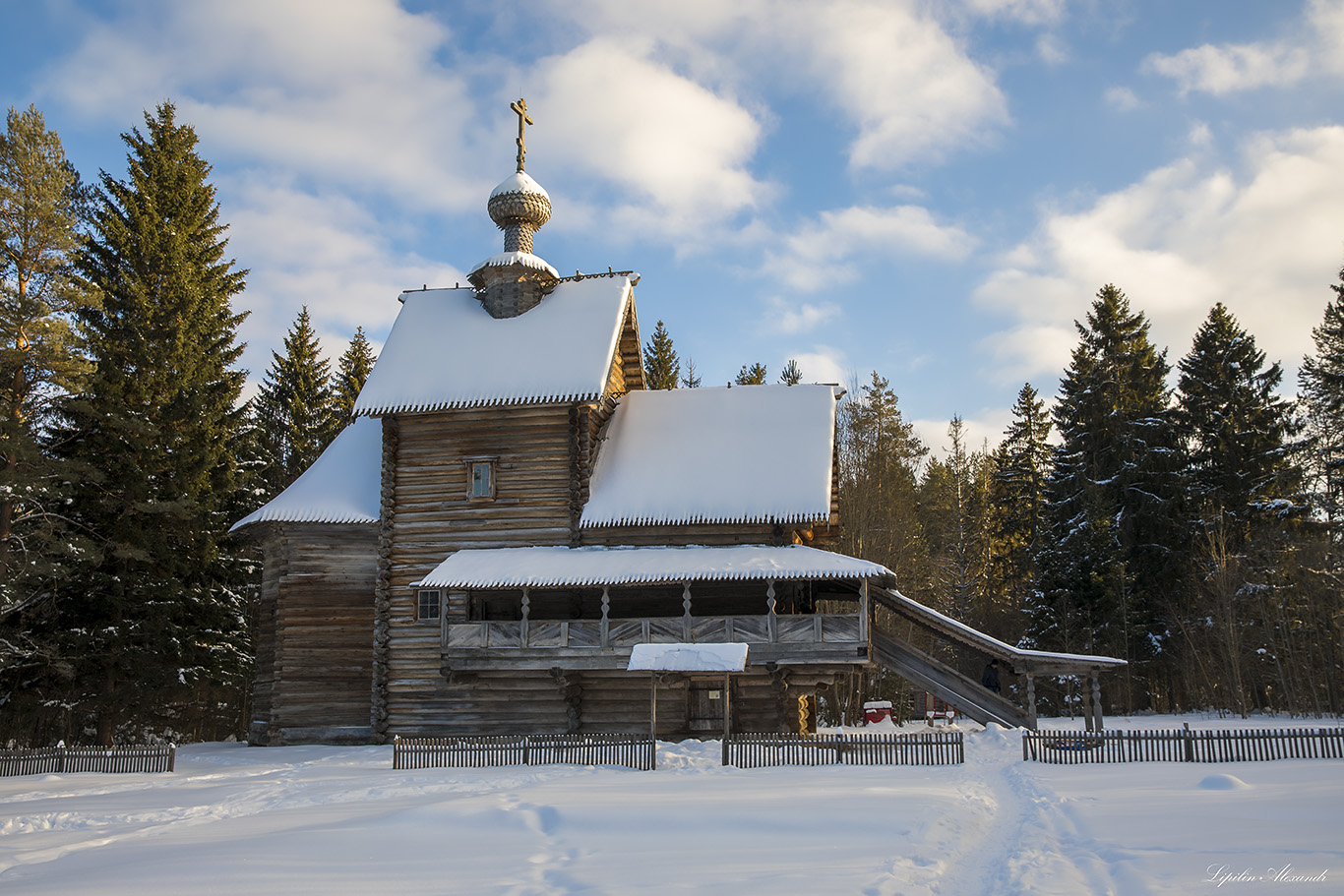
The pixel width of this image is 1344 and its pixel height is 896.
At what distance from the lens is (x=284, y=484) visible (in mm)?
40906

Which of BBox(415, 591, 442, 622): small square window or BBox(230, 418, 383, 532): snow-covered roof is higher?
BBox(230, 418, 383, 532): snow-covered roof

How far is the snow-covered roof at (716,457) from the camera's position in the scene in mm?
24156

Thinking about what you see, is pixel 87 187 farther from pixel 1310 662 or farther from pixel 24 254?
pixel 1310 662

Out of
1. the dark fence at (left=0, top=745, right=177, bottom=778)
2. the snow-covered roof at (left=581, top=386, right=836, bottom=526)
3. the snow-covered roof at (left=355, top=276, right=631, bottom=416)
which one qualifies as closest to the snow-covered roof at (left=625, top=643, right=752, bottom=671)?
the snow-covered roof at (left=581, top=386, right=836, bottom=526)

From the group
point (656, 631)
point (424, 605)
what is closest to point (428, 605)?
point (424, 605)

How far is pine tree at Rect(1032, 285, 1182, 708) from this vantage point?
3781cm

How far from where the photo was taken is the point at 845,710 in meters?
37.3

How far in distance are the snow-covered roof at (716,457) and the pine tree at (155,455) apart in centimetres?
1253

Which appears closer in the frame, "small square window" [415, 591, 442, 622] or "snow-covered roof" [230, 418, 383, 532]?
"small square window" [415, 591, 442, 622]

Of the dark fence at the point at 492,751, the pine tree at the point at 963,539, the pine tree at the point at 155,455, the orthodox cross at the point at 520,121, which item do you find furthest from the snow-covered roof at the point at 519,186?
the pine tree at the point at 963,539

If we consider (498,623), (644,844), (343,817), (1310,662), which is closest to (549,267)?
(498,623)

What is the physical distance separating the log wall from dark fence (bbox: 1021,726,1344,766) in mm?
16592

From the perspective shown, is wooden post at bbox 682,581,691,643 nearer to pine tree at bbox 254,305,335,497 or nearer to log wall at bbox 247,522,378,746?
log wall at bbox 247,522,378,746

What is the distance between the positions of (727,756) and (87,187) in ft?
86.0
